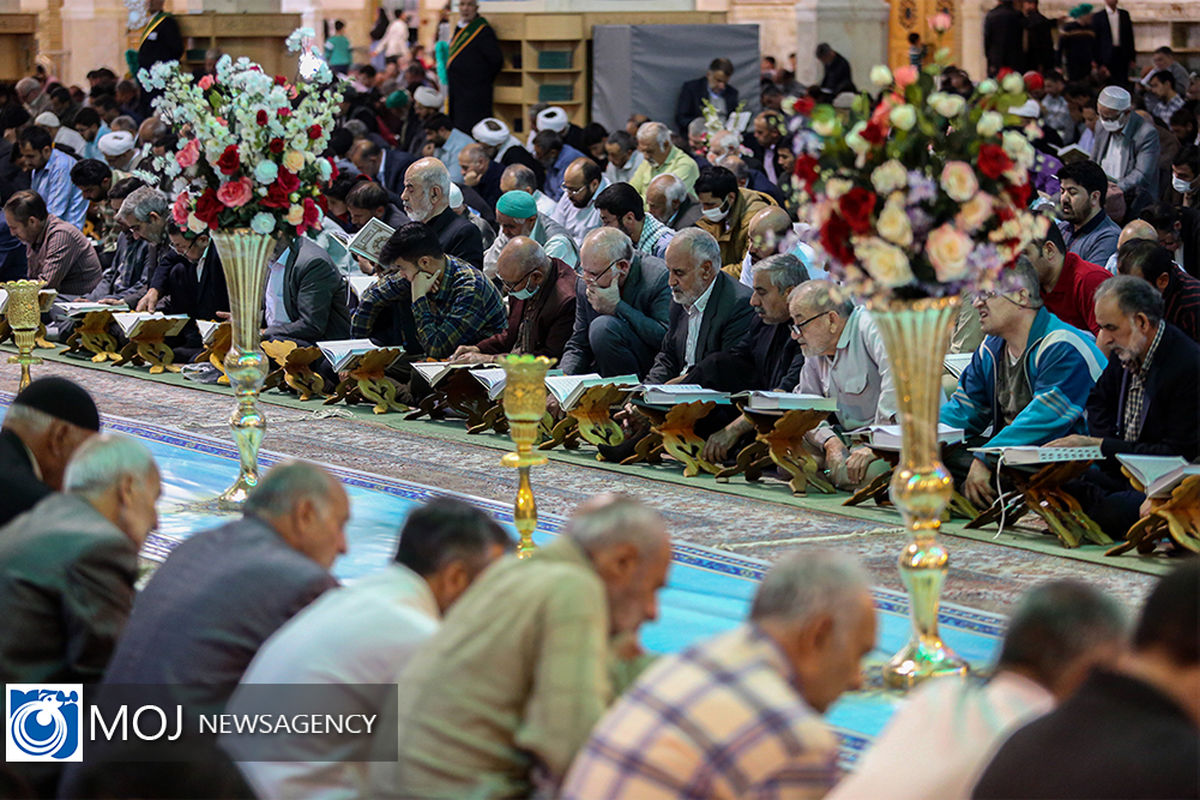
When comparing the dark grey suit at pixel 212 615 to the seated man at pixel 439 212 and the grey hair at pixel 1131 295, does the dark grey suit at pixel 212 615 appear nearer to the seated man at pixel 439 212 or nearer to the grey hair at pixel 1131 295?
the grey hair at pixel 1131 295

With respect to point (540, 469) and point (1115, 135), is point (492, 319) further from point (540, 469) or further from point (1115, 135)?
point (1115, 135)

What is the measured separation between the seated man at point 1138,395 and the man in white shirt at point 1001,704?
3497 millimetres

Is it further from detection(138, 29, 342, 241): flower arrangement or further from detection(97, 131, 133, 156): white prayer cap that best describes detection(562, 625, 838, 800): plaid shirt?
detection(97, 131, 133, 156): white prayer cap

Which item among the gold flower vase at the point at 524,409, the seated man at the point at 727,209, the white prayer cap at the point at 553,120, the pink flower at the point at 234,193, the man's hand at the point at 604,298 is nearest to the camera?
the gold flower vase at the point at 524,409

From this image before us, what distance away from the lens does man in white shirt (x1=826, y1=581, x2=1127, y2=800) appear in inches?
122

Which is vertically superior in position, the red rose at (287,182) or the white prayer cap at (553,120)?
the white prayer cap at (553,120)

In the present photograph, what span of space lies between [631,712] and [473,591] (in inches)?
19.5

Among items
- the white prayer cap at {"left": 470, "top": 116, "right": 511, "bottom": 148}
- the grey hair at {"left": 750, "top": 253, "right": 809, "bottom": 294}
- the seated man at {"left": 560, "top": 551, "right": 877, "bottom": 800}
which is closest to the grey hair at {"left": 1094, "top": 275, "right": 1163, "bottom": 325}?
the grey hair at {"left": 750, "top": 253, "right": 809, "bottom": 294}

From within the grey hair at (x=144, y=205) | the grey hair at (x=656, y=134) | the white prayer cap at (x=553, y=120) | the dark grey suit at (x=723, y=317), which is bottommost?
the dark grey suit at (x=723, y=317)

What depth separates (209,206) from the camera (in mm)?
7129

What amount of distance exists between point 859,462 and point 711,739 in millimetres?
4620

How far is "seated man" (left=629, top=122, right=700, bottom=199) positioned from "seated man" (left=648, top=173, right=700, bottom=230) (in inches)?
55.0

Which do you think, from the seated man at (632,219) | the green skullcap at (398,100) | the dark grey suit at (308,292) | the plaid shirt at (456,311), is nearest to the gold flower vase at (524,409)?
the plaid shirt at (456,311)

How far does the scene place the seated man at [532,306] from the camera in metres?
9.03
